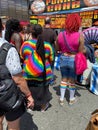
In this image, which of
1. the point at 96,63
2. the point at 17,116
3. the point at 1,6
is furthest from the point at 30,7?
the point at 17,116

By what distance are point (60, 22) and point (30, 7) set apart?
264cm

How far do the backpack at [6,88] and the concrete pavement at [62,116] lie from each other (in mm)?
1642

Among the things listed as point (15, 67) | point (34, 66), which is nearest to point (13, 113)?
point (15, 67)

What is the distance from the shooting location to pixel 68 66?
14.1 feet

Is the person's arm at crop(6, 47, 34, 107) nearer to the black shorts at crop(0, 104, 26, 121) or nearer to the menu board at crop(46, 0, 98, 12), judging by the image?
the black shorts at crop(0, 104, 26, 121)

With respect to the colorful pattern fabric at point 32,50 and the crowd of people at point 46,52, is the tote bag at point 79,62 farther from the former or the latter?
the colorful pattern fabric at point 32,50

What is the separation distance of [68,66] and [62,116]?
2.93 feet

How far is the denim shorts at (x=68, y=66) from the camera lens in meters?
4.23

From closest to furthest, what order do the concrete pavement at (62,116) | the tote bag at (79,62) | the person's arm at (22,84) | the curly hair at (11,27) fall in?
1. the person's arm at (22,84)
2. the concrete pavement at (62,116)
3. the tote bag at (79,62)
4. the curly hair at (11,27)

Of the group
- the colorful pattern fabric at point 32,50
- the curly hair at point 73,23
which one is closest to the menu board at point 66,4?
the curly hair at point 73,23

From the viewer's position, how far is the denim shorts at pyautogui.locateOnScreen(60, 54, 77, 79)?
167 inches

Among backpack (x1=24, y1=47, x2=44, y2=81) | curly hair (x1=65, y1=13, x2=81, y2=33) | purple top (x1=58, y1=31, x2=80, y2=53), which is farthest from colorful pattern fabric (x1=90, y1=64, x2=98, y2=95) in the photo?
backpack (x1=24, y1=47, x2=44, y2=81)

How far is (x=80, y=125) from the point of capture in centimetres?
375

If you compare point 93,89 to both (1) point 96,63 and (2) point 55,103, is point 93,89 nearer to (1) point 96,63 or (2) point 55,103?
(1) point 96,63
